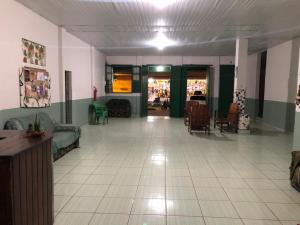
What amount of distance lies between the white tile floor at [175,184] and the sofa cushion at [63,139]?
0.96 feet

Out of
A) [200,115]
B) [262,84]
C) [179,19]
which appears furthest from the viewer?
[262,84]

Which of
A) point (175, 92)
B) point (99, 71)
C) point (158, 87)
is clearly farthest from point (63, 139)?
point (158, 87)

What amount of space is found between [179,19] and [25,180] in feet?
17.2

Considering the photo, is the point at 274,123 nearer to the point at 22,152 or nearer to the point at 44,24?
the point at 44,24

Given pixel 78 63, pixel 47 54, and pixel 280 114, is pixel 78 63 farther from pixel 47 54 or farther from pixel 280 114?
pixel 280 114

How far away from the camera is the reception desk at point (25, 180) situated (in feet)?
6.05

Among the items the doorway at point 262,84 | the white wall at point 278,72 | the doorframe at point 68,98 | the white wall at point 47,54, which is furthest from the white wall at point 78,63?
the doorway at point 262,84

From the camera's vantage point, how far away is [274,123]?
971cm

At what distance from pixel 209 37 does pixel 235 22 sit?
75.7 inches

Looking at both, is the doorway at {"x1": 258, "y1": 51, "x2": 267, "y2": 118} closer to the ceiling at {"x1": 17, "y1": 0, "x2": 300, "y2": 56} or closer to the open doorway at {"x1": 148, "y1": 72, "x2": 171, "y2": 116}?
the ceiling at {"x1": 17, "y1": 0, "x2": 300, "y2": 56}

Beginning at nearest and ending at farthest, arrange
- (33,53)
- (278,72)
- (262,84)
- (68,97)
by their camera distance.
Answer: (33,53)
(68,97)
(278,72)
(262,84)

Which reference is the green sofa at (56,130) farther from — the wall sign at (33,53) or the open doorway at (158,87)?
the open doorway at (158,87)

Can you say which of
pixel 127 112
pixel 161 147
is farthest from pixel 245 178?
pixel 127 112

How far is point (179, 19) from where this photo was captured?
6141 mm
